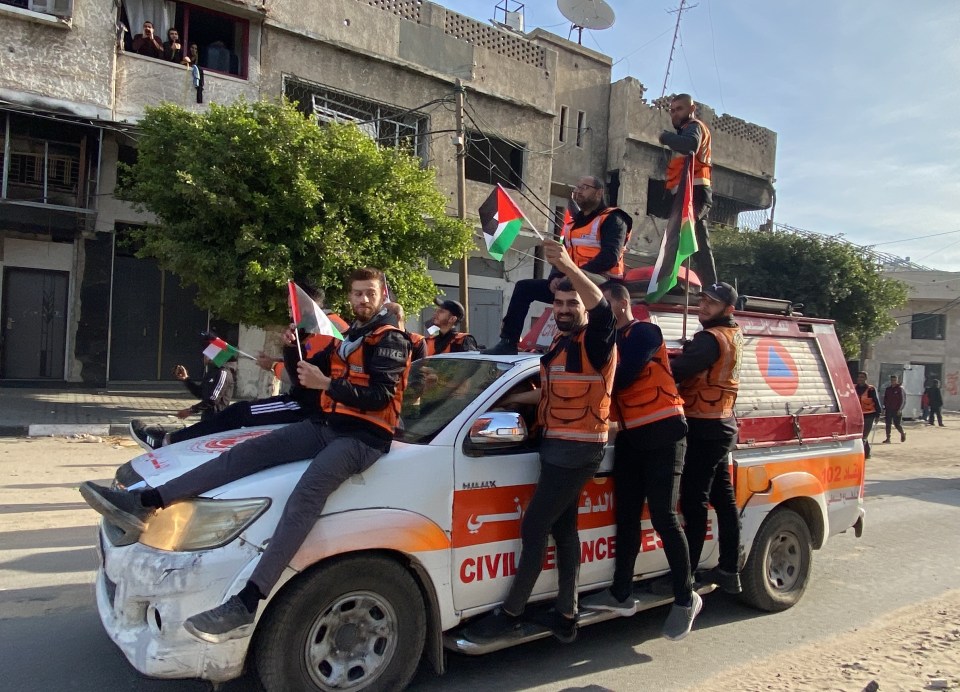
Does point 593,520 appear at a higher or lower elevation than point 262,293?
lower

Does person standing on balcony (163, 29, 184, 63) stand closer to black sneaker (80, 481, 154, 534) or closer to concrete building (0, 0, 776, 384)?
concrete building (0, 0, 776, 384)

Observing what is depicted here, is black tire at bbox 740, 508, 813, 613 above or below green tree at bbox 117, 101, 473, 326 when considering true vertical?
below

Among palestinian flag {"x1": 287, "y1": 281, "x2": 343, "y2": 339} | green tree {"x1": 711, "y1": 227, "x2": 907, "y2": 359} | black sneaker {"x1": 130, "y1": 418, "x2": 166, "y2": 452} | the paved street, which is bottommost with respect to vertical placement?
the paved street

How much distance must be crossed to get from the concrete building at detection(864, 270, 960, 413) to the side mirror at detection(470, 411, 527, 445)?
35975mm

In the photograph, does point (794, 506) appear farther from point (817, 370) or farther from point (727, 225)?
point (727, 225)

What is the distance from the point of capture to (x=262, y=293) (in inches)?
489

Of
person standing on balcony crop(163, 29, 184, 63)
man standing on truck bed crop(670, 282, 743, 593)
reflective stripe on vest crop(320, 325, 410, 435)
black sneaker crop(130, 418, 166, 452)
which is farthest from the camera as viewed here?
person standing on balcony crop(163, 29, 184, 63)

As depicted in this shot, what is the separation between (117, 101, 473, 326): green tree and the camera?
39.3 ft

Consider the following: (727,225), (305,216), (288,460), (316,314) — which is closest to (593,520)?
(288,460)

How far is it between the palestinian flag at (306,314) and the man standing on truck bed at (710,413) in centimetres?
205

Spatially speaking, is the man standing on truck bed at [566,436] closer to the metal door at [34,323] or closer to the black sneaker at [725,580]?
the black sneaker at [725,580]

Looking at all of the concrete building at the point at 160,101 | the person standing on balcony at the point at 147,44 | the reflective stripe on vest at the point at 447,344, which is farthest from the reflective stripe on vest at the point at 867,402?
the person standing on balcony at the point at 147,44

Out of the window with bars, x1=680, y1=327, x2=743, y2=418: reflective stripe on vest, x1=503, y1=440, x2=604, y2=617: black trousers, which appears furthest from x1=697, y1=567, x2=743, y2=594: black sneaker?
the window with bars

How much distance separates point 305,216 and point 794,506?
373 inches
